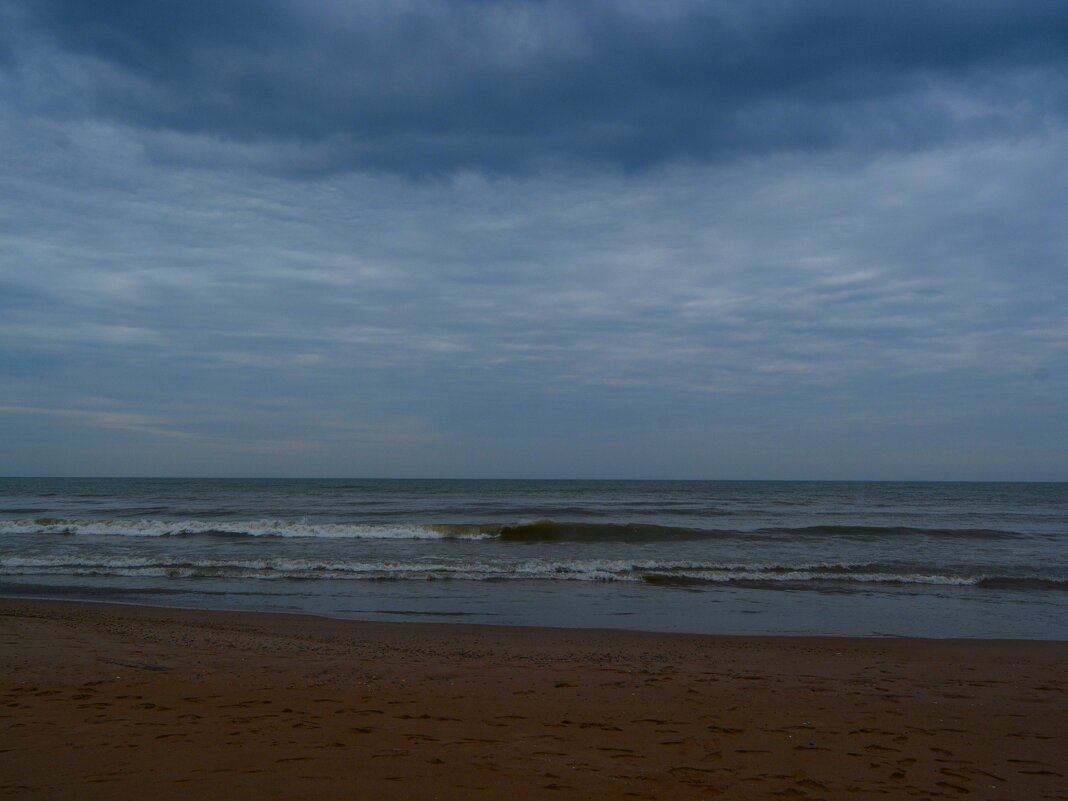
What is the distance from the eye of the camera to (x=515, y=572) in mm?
16203

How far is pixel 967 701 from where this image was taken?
267 inches

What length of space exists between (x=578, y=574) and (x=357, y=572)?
5320mm

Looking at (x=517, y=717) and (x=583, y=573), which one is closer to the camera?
(x=517, y=717)

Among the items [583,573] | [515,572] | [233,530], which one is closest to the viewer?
[583,573]

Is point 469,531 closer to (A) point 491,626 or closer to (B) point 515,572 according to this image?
(B) point 515,572

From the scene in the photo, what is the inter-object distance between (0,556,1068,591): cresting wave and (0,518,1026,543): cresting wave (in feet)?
25.3

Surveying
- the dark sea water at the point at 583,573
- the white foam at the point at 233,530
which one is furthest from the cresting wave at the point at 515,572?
the white foam at the point at 233,530

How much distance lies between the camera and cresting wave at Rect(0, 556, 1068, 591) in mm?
15461

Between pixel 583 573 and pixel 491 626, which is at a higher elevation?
pixel 491 626

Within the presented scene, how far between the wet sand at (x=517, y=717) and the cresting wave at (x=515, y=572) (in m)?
5.90

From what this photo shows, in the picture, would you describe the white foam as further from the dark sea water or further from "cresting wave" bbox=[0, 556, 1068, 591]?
"cresting wave" bbox=[0, 556, 1068, 591]

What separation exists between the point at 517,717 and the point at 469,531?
68.6 feet

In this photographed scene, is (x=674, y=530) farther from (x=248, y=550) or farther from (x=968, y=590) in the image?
(x=248, y=550)

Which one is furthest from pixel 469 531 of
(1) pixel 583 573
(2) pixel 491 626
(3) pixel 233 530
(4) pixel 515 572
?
(2) pixel 491 626
